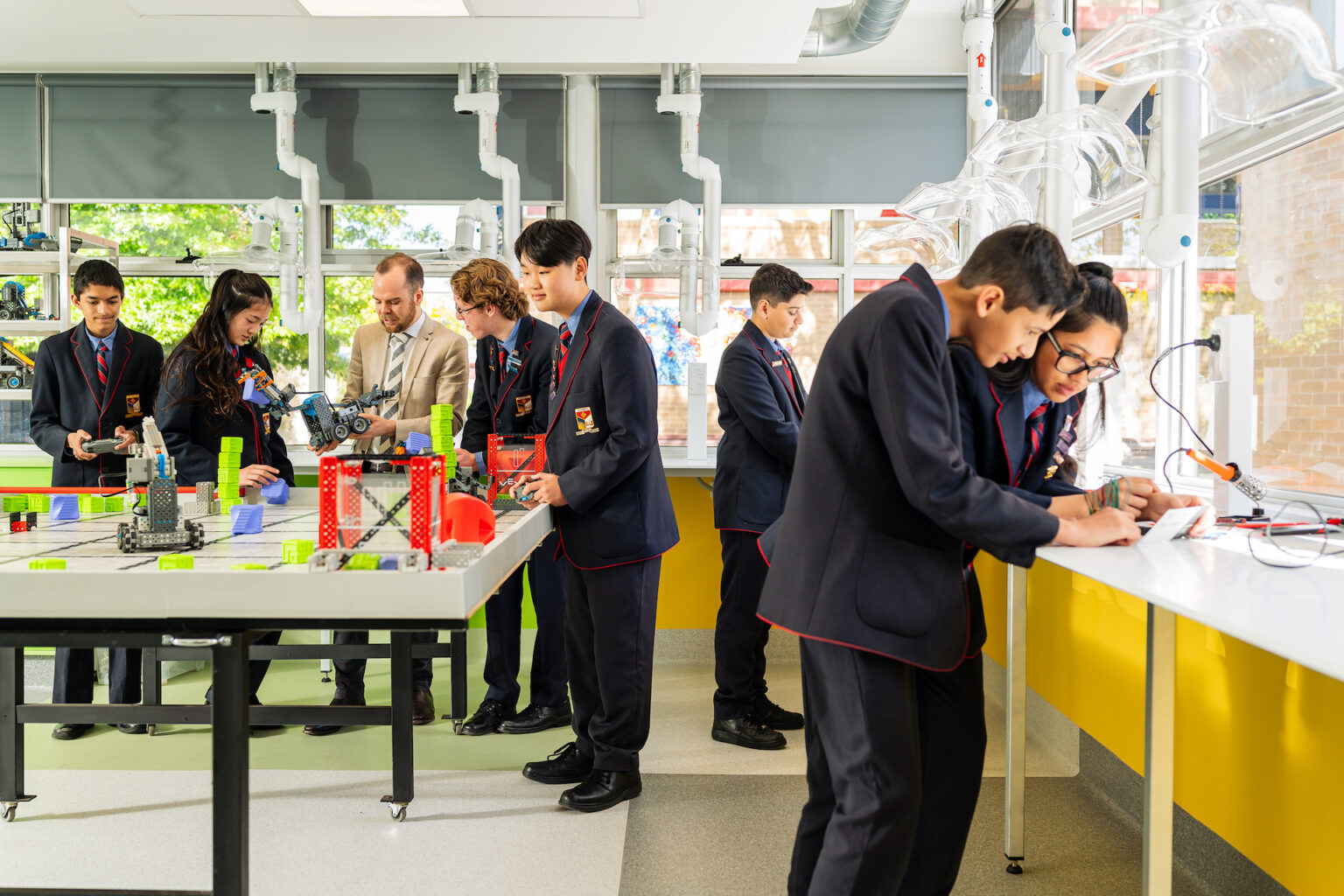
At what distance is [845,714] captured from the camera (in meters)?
1.47

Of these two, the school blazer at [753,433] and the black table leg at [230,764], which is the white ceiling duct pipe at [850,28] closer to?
the school blazer at [753,433]

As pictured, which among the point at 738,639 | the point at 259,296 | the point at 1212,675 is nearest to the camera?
the point at 1212,675

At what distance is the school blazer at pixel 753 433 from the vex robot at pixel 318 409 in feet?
3.79

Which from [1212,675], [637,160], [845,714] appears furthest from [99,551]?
[637,160]

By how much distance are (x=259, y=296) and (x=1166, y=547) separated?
2.63 m

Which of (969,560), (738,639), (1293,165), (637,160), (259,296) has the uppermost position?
(637,160)

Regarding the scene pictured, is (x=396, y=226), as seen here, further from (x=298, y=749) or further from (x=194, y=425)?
(x=298, y=749)

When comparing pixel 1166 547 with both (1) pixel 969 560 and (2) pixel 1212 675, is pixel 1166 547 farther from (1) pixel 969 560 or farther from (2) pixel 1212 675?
(2) pixel 1212 675

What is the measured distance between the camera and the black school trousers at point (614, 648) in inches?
97.0

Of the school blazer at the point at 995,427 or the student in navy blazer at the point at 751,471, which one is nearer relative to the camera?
the school blazer at the point at 995,427

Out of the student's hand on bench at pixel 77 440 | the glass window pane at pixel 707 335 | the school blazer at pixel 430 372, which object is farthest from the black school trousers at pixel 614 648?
the glass window pane at pixel 707 335

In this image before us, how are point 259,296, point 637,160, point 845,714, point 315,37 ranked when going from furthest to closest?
point 637,160, point 315,37, point 259,296, point 845,714

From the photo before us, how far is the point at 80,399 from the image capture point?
3.40 m

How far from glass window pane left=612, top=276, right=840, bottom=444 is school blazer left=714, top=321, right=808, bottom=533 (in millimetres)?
1708
